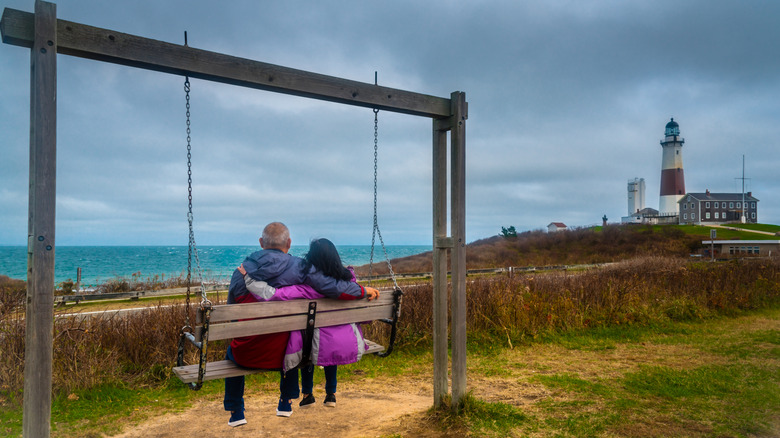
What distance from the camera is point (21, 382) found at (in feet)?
17.5

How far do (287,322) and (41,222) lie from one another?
5.85 feet

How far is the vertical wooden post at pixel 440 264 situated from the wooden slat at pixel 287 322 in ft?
2.06

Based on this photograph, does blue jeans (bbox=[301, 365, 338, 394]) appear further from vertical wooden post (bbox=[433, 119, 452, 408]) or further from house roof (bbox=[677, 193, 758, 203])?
house roof (bbox=[677, 193, 758, 203])

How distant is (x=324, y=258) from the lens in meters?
4.17

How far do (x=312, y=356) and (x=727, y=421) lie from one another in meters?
4.00

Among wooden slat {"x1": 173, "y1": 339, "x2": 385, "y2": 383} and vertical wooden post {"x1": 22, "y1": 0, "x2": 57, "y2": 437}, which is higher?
vertical wooden post {"x1": 22, "y1": 0, "x2": 57, "y2": 437}

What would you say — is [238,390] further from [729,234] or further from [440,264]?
[729,234]

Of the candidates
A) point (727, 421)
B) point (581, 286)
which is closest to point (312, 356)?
A: point (727, 421)

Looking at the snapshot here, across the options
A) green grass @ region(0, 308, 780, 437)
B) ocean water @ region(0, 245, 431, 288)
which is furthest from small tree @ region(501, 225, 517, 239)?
green grass @ region(0, 308, 780, 437)

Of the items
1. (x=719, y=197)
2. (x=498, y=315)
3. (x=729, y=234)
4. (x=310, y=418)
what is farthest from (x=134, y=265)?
(x=719, y=197)

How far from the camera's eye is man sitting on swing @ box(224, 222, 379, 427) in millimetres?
4020

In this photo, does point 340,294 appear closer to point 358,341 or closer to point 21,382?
point 358,341

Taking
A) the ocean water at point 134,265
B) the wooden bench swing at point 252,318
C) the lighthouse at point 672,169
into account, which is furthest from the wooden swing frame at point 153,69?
the lighthouse at point 672,169

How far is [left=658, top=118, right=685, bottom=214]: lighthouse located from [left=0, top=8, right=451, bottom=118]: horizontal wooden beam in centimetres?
7154
